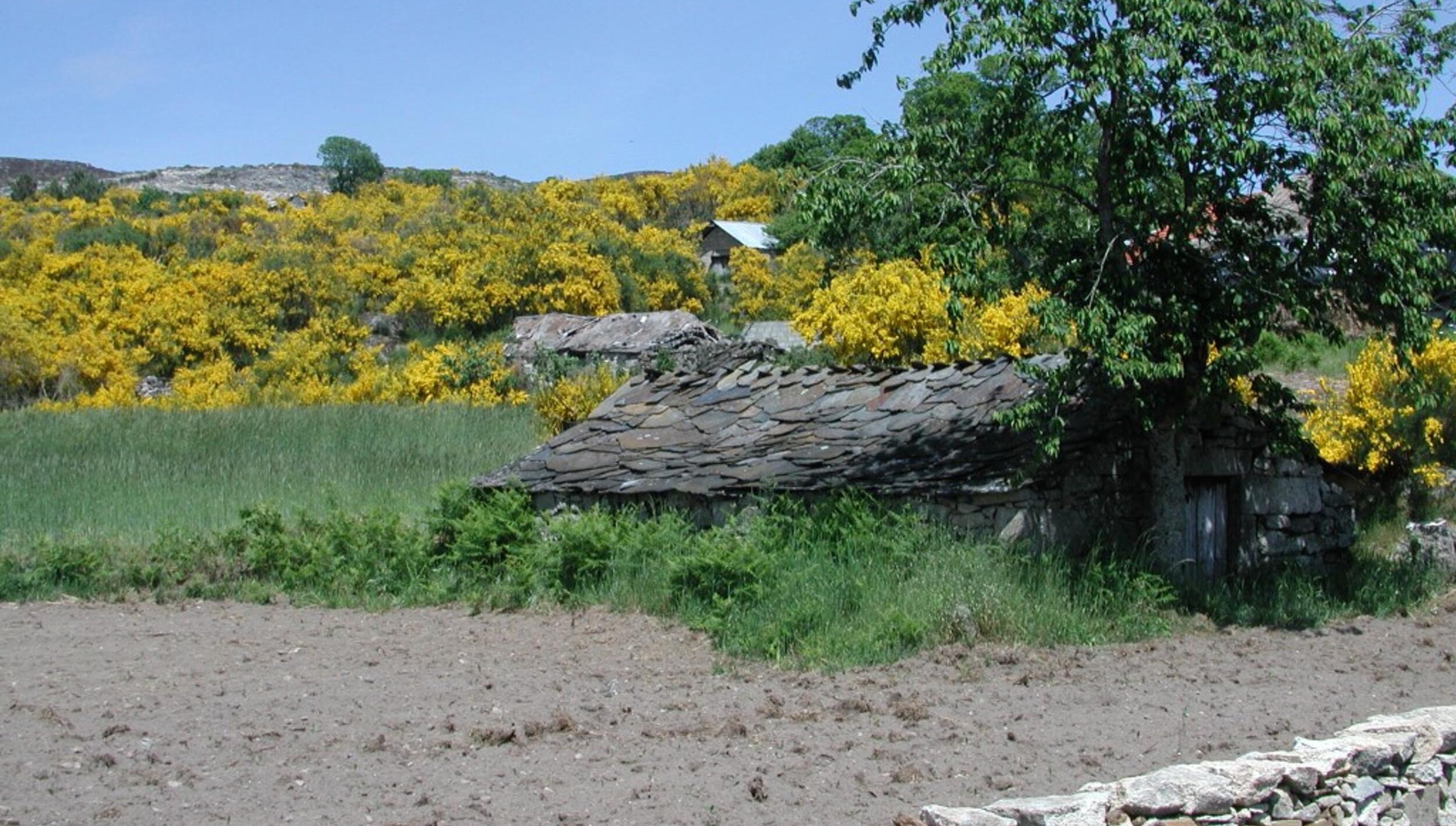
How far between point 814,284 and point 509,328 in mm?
7739

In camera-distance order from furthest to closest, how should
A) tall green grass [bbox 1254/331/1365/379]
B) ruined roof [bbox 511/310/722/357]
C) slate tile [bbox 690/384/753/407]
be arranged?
ruined roof [bbox 511/310/722/357] → tall green grass [bbox 1254/331/1365/379] → slate tile [bbox 690/384/753/407]

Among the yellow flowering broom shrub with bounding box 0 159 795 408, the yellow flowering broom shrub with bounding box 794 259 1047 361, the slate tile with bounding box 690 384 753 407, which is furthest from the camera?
the yellow flowering broom shrub with bounding box 0 159 795 408

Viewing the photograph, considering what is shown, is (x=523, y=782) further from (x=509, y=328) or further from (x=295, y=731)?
(x=509, y=328)

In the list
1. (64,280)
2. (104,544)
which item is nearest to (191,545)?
(104,544)

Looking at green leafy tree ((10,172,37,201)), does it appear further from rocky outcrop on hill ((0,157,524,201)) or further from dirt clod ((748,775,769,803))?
dirt clod ((748,775,769,803))

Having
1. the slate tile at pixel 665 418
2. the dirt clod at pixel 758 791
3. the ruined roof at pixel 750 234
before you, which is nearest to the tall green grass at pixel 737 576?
the slate tile at pixel 665 418

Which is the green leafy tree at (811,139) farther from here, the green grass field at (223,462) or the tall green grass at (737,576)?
the tall green grass at (737,576)

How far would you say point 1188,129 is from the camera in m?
11.7

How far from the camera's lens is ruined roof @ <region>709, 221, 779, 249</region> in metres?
45.6

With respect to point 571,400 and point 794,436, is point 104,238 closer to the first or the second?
point 571,400

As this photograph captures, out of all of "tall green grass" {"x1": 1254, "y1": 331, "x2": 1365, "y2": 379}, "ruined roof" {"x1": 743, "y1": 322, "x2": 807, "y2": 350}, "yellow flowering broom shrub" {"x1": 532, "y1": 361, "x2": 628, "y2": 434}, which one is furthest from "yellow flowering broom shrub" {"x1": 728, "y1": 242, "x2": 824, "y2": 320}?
"tall green grass" {"x1": 1254, "y1": 331, "x2": 1365, "y2": 379}

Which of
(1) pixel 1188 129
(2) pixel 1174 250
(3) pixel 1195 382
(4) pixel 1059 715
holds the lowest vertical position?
(4) pixel 1059 715

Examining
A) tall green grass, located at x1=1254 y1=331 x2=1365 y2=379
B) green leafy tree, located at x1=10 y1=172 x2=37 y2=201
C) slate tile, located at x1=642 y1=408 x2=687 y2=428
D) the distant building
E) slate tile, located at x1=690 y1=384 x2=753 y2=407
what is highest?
green leafy tree, located at x1=10 y1=172 x2=37 y2=201

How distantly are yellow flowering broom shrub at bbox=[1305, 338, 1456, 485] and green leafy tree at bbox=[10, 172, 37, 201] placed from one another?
5996cm
